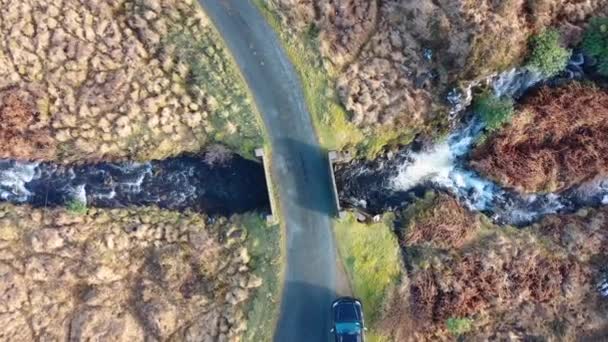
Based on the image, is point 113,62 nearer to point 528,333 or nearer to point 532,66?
point 532,66

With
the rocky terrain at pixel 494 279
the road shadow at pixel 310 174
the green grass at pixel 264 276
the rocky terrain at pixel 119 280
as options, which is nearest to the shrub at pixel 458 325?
the rocky terrain at pixel 494 279

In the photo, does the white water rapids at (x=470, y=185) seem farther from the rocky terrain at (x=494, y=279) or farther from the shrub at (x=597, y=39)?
the shrub at (x=597, y=39)

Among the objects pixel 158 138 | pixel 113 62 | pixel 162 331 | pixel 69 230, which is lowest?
pixel 162 331

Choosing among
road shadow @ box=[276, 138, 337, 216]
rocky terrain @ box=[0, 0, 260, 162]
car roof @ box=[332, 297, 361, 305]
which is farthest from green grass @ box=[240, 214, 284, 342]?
rocky terrain @ box=[0, 0, 260, 162]

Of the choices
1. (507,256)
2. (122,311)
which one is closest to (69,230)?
(122,311)

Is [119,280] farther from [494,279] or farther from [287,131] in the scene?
[494,279]

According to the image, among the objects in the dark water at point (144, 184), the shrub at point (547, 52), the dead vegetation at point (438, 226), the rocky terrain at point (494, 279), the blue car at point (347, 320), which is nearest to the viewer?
the blue car at point (347, 320)
